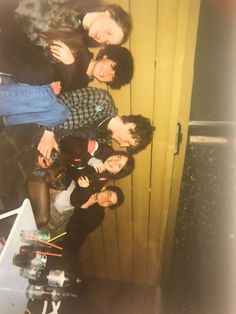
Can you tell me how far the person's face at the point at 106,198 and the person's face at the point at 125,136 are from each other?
26 cm

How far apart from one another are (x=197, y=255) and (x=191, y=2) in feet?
3.97

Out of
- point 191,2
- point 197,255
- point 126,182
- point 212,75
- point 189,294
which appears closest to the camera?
point 191,2

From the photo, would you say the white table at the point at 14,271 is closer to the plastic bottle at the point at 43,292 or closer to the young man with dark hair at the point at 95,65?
the plastic bottle at the point at 43,292

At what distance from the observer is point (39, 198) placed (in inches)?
55.3

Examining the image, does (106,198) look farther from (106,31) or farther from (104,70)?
(106,31)

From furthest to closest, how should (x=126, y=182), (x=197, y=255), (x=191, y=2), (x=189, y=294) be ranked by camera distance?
(x=189, y=294), (x=197, y=255), (x=126, y=182), (x=191, y=2)

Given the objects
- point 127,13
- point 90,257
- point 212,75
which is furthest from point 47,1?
point 90,257

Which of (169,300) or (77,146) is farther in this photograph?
(169,300)

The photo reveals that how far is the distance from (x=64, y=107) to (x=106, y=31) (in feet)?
0.98

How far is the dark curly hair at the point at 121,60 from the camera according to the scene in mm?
1095

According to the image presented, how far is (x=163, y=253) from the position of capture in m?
1.73

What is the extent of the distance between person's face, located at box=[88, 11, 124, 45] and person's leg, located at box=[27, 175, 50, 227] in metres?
0.59

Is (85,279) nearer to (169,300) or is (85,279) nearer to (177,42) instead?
(169,300)

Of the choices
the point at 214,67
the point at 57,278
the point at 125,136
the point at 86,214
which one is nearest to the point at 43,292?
the point at 57,278
